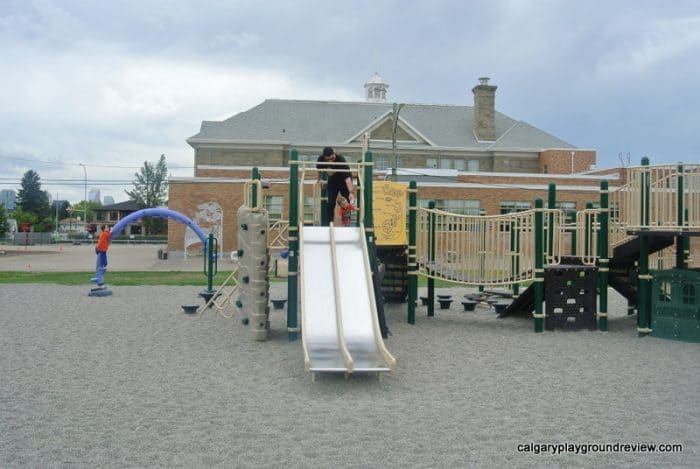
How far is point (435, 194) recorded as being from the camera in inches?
1572

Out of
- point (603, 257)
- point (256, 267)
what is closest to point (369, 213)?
point (256, 267)

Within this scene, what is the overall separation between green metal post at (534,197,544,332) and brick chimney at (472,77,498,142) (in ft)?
145

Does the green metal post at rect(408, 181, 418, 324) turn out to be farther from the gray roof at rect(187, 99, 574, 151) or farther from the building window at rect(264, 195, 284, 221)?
the gray roof at rect(187, 99, 574, 151)

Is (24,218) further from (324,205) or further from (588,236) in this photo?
(588,236)

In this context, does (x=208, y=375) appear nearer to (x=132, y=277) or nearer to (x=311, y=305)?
(x=311, y=305)

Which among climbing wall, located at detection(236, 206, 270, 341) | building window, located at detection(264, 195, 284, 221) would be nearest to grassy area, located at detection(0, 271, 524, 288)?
climbing wall, located at detection(236, 206, 270, 341)

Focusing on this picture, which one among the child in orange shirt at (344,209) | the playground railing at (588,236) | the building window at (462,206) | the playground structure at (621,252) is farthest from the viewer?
the building window at (462,206)

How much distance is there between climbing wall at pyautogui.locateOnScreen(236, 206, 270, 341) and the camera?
10047mm

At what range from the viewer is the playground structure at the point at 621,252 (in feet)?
34.4

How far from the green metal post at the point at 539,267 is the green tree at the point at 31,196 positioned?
348ft

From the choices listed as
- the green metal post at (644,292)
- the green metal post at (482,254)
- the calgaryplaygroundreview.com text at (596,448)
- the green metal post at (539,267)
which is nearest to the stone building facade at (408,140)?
the green metal post at (482,254)

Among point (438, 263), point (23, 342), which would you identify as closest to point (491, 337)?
point (438, 263)

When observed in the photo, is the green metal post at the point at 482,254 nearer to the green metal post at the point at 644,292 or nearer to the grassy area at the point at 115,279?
the green metal post at the point at 644,292

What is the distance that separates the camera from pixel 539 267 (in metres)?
11.5
